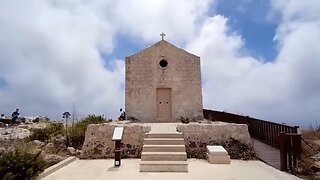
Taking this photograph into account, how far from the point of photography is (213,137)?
40.8 ft

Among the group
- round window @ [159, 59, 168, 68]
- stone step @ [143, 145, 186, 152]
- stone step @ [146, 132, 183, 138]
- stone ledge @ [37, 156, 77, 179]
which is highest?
round window @ [159, 59, 168, 68]

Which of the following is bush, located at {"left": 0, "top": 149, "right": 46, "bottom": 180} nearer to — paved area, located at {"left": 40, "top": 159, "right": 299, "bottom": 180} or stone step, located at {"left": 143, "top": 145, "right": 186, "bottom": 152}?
paved area, located at {"left": 40, "top": 159, "right": 299, "bottom": 180}

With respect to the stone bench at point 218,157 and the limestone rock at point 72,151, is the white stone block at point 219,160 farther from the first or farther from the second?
the limestone rock at point 72,151

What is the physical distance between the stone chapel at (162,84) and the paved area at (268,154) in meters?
7.68

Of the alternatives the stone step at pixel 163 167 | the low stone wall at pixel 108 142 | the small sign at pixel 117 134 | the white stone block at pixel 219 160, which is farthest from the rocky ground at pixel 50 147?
the white stone block at pixel 219 160

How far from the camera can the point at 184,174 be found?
9156 mm

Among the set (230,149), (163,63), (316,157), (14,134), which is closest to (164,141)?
(230,149)

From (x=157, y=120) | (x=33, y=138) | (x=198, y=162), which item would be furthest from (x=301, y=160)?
(x=33, y=138)

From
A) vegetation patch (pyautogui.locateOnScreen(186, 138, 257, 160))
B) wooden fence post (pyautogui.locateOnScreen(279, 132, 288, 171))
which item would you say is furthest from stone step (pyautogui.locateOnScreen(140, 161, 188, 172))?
wooden fence post (pyautogui.locateOnScreen(279, 132, 288, 171))

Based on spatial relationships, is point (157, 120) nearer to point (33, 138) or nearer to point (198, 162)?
point (33, 138)

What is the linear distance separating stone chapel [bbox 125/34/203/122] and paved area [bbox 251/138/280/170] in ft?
25.2

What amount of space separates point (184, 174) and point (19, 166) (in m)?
4.47

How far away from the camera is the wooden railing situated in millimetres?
9180

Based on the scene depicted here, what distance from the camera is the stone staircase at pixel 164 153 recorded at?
9.77m
